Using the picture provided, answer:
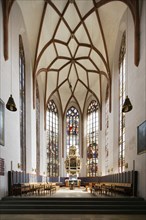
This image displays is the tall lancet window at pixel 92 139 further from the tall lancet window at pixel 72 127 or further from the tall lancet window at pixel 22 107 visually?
the tall lancet window at pixel 22 107

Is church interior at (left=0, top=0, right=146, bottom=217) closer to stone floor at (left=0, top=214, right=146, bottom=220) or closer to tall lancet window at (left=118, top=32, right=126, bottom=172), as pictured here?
tall lancet window at (left=118, top=32, right=126, bottom=172)

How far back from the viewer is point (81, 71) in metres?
26.1

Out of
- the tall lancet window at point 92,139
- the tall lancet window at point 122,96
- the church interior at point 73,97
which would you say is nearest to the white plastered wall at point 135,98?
the church interior at point 73,97

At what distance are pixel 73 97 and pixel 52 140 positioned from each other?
5.77 metres

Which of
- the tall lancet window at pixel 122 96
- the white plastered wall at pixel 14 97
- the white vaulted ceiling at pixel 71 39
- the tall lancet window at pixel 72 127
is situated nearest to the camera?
the white plastered wall at pixel 14 97

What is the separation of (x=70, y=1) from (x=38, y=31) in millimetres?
3173

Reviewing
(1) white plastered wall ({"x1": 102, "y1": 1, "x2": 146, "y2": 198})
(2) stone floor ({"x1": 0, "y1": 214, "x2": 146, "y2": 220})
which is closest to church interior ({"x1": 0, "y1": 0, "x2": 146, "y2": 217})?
(1) white plastered wall ({"x1": 102, "y1": 1, "x2": 146, "y2": 198})

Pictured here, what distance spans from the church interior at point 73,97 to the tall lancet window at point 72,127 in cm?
12

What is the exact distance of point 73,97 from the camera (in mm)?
29281

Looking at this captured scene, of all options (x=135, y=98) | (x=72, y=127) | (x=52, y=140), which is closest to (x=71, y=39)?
(x=135, y=98)

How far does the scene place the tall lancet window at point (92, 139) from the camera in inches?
1068

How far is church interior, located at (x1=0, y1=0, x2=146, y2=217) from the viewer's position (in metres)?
11.9

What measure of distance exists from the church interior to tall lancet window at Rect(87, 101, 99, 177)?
0.37 feet

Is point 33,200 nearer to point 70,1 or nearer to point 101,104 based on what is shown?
point 70,1
